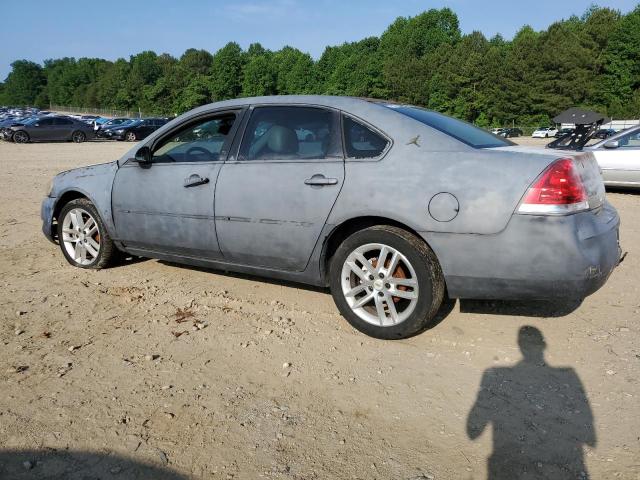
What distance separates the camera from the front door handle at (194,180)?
4219mm

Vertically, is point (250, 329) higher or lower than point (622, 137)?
lower

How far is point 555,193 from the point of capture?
3.12 metres

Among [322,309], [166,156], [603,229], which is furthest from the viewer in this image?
[166,156]

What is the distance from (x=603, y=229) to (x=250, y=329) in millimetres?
2381

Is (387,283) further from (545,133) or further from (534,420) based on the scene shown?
(545,133)

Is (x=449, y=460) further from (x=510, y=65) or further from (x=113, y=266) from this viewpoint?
(x=510, y=65)

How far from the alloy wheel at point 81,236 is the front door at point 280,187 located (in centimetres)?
167

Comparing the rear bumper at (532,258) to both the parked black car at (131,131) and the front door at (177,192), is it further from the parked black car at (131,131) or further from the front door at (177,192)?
the parked black car at (131,131)

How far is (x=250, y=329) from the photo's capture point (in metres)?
3.82

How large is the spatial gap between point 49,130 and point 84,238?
29584 mm

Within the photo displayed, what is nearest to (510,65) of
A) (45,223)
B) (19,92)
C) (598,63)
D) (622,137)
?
(598,63)

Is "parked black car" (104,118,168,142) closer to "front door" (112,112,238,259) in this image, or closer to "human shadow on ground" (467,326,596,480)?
"front door" (112,112,238,259)

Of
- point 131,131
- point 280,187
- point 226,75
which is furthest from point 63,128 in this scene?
point 226,75

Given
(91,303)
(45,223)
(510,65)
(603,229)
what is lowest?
(91,303)
